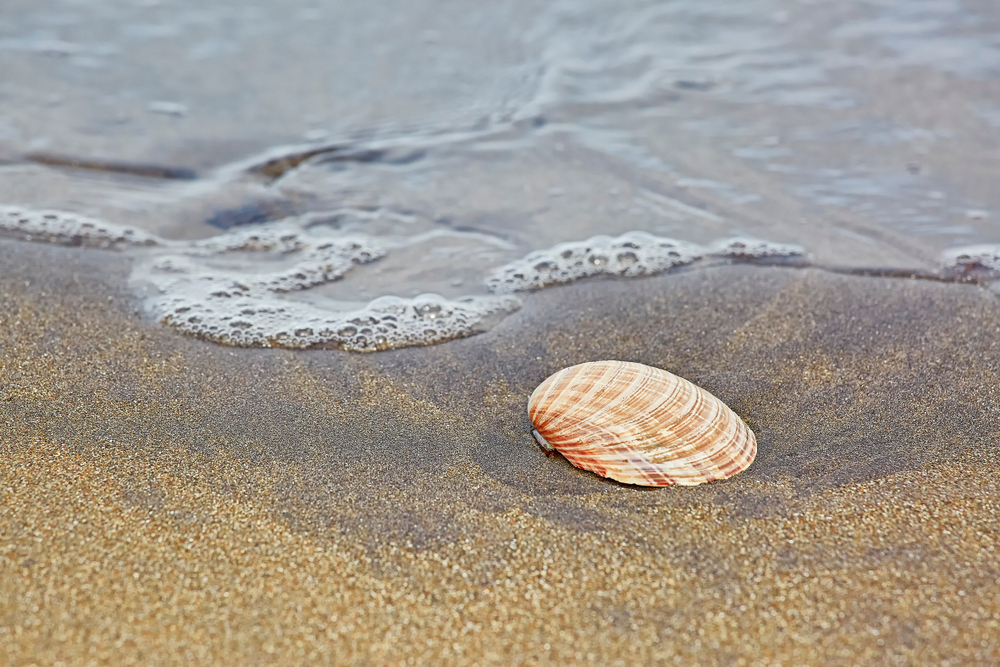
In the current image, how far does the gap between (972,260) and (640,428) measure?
219 cm

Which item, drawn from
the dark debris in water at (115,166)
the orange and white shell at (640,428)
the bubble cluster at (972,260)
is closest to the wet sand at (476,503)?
the orange and white shell at (640,428)

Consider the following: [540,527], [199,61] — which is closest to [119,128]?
[199,61]

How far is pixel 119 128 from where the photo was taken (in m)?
4.62

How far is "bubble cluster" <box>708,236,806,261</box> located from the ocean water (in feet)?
0.04

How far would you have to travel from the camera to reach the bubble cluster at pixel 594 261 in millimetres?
3541

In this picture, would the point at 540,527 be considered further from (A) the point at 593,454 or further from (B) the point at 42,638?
(B) the point at 42,638

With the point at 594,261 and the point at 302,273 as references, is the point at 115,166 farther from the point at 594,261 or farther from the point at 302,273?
the point at 594,261

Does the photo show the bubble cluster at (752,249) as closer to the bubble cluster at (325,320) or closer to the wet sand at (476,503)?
the wet sand at (476,503)

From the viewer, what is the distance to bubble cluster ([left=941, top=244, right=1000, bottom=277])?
351 cm

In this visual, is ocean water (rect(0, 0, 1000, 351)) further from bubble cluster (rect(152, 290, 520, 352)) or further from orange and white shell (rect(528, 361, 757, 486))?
orange and white shell (rect(528, 361, 757, 486))

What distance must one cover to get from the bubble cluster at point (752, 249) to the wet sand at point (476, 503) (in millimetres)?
517

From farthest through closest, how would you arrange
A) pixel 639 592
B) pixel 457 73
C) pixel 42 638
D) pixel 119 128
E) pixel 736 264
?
pixel 457 73 → pixel 119 128 → pixel 736 264 → pixel 639 592 → pixel 42 638

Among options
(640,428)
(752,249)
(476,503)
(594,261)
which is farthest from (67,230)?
(752,249)

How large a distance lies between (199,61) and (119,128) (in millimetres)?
935
